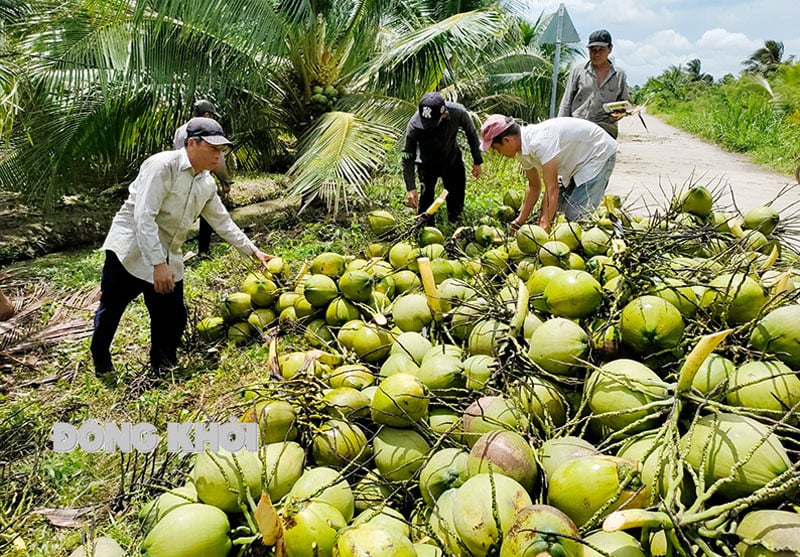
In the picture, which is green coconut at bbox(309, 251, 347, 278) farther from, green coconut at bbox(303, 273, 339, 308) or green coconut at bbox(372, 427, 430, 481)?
green coconut at bbox(372, 427, 430, 481)

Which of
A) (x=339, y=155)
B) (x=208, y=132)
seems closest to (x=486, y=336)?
(x=208, y=132)

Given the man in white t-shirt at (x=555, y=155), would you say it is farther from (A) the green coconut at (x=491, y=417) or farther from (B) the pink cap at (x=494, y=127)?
(A) the green coconut at (x=491, y=417)

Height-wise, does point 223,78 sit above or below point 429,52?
below

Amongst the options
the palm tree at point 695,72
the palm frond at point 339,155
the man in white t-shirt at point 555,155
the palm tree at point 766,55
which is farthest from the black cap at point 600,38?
the palm tree at point 695,72

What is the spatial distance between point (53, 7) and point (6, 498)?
5.88m

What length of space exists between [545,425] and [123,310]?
2.82 m

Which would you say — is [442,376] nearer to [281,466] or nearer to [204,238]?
[281,466]

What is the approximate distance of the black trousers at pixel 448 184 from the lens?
5.10m

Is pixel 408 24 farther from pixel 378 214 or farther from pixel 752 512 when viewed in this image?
pixel 752 512

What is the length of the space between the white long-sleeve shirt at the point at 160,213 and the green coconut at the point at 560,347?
2.25 meters

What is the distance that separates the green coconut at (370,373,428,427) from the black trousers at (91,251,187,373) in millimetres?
2198

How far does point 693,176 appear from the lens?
19.0ft

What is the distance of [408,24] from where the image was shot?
24.7 feet

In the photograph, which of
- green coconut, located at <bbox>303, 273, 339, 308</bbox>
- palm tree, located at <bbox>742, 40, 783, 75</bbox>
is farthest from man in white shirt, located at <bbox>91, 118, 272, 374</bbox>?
palm tree, located at <bbox>742, 40, 783, 75</bbox>
